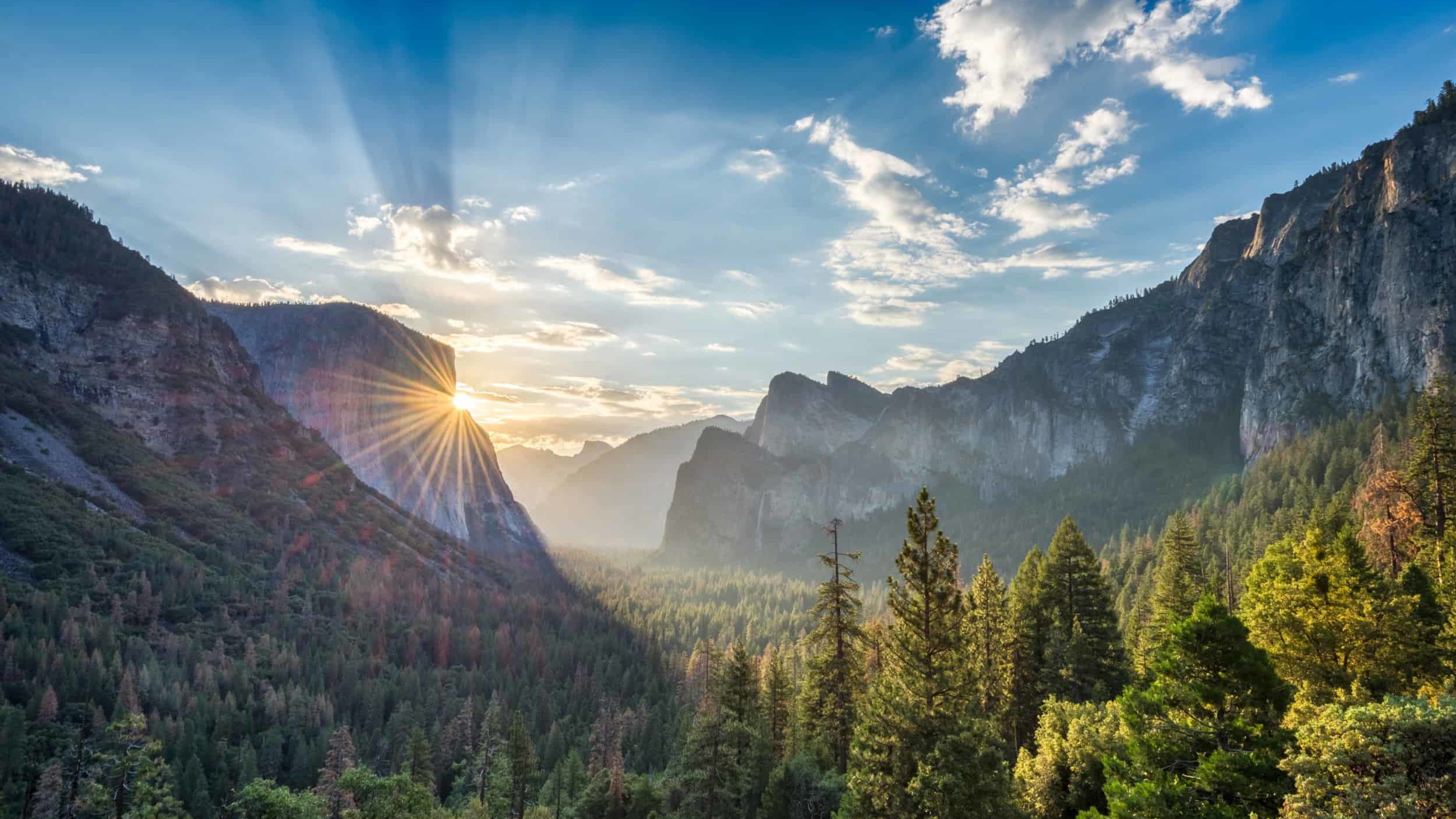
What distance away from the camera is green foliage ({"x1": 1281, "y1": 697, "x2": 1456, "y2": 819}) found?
37.9ft

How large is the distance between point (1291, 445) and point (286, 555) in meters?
235

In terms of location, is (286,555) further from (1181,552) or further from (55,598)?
(1181,552)

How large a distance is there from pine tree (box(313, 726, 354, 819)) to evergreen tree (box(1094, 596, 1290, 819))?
1945 inches

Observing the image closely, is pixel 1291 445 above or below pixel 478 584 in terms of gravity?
above

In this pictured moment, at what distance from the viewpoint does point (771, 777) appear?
36.3m

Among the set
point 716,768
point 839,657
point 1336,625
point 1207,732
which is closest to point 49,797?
point 716,768

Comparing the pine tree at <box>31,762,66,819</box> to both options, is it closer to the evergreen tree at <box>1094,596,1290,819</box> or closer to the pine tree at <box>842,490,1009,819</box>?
the pine tree at <box>842,490,1009,819</box>

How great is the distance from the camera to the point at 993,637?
41.1m

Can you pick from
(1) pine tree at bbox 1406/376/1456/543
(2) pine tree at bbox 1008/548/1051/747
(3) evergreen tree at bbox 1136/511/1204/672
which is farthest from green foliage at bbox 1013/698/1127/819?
(1) pine tree at bbox 1406/376/1456/543

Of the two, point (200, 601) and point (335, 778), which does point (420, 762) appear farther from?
point (200, 601)

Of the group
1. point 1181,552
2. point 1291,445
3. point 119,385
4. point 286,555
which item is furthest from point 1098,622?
point 119,385

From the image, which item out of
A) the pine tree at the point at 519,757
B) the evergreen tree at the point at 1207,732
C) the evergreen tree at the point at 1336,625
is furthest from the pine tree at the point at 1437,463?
the pine tree at the point at 519,757

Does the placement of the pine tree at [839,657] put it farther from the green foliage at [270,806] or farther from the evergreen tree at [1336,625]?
the green foliage at [270,806]

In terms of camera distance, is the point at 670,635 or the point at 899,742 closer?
the point at 899,742
